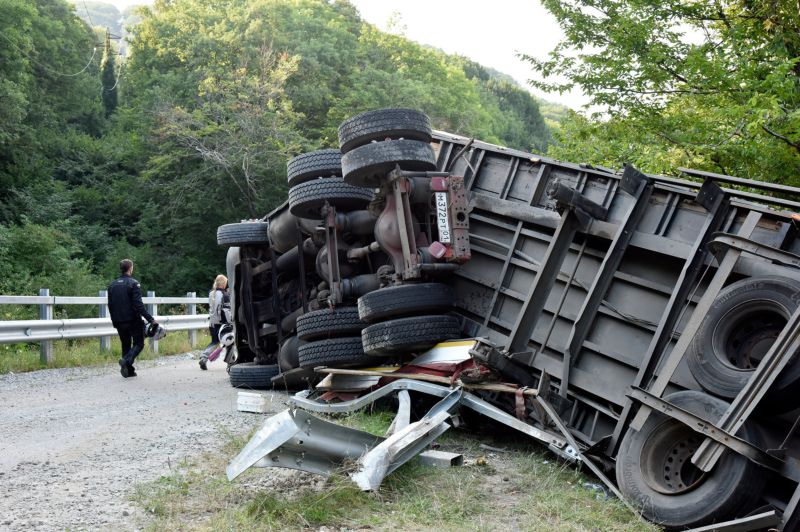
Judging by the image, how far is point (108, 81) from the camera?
2035 inches

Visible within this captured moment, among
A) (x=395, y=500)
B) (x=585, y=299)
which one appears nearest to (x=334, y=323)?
(x=585, y=299)

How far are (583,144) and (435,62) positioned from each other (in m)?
35.4

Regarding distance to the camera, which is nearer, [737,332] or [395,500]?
[395,500]

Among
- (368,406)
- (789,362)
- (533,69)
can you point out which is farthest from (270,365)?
(533,69)

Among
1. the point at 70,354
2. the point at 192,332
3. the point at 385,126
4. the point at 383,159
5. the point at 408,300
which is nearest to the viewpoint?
the point at 408,300

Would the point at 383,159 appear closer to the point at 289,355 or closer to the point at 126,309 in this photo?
the point at 289,355

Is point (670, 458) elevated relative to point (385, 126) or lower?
lower

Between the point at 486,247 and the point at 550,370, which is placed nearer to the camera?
the point at 550,370

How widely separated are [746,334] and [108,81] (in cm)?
5264

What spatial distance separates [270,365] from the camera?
999cm

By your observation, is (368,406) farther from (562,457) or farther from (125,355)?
(125,355)

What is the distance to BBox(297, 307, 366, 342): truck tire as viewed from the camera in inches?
311

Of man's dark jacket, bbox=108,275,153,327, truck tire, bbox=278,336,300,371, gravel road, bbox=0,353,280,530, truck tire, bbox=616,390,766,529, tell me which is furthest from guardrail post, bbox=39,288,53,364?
truck tire, bbox=616,390,766,529

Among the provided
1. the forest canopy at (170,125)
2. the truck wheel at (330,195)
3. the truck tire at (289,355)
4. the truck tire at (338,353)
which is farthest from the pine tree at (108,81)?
the truck tire at (338,353)
